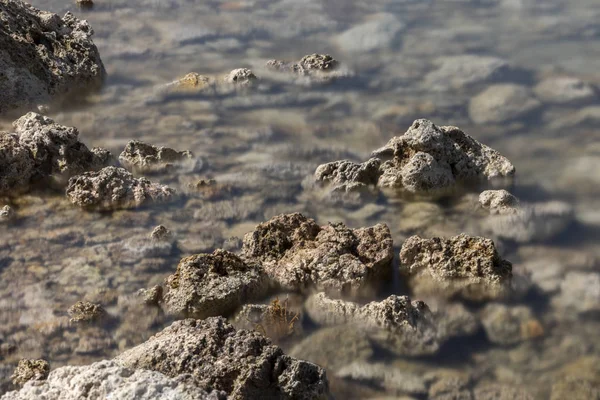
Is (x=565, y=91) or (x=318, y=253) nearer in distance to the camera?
(x=318, y=253)

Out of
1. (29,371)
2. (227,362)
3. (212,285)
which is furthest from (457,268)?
(29,371)

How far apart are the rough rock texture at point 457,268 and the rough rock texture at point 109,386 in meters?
2.19

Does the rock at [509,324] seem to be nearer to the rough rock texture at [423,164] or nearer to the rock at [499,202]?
the rock at [499,202]

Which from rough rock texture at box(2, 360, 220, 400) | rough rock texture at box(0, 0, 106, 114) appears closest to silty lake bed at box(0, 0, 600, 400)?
rough rock texture at box(0, 0, 106, 114)

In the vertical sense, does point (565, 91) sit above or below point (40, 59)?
below

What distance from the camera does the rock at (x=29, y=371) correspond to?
441 centimetres

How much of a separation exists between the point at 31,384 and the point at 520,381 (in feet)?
9.93

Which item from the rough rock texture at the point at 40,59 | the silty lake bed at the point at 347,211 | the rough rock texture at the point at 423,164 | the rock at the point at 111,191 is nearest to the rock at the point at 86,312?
the silty lake bed at the point at 347,211

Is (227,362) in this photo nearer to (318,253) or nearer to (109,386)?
(109,386)

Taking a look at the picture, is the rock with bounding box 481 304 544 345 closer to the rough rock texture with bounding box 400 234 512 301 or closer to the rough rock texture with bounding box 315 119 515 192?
the rough rock texture with bounding box 400 234 512 301

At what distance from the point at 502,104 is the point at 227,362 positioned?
551cm

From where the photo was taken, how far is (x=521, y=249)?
5812 mm

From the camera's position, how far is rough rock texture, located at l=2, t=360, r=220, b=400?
136 inches

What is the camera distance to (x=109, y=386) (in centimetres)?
348
